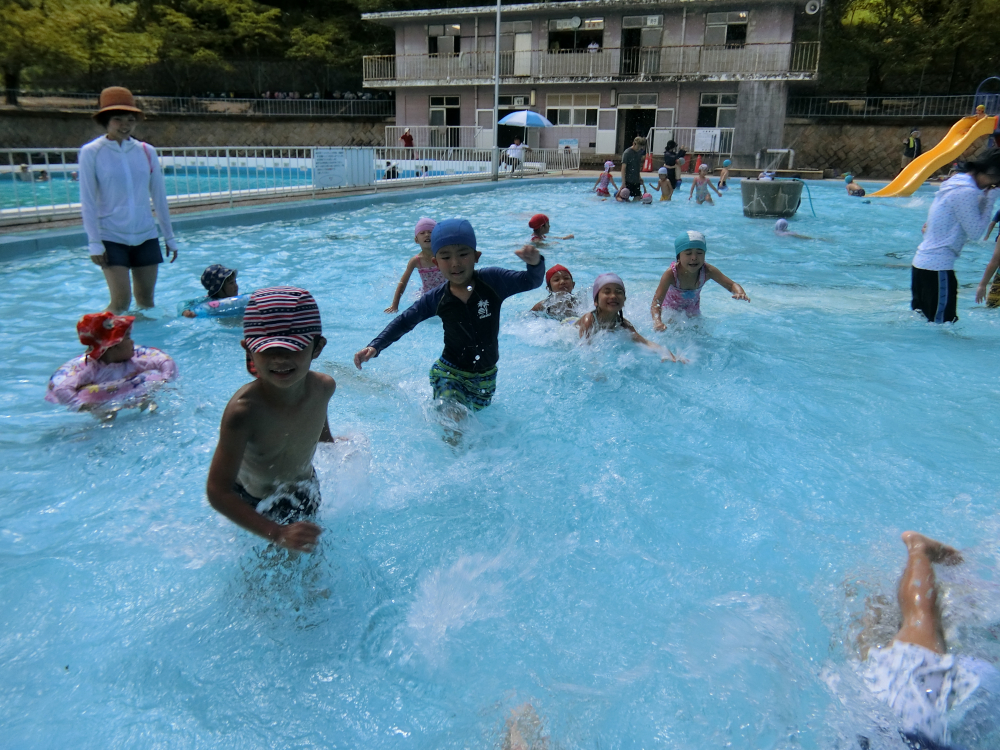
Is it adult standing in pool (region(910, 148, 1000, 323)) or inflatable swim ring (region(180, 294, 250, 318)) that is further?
inflatable swim ring (region(180, 294, 250, 318))

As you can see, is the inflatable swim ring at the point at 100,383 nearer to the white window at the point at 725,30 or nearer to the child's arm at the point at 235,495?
the child's arm at the point at 235,495

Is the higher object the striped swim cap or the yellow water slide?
the yellow water slide

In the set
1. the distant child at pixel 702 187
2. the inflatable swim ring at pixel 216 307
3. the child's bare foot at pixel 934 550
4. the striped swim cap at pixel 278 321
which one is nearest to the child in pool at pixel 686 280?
the child's bare foot at pixel 934 550

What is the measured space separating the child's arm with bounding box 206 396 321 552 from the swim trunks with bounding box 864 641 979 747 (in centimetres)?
199

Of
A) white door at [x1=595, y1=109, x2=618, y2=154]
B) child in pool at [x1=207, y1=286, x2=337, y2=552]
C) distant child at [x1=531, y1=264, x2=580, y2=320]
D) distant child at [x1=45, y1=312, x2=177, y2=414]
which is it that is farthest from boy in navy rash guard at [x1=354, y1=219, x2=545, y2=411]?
white door at [x1=595, y1=109, x2=618, y2=154]

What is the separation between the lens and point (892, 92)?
36.0 m

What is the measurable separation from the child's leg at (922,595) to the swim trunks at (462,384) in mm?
2441

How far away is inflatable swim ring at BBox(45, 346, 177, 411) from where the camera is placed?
4707 mm

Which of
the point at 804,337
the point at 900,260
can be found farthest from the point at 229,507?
the point at 900,260

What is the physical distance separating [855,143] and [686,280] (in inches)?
1124

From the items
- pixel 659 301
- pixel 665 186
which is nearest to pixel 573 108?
pixel 665 186

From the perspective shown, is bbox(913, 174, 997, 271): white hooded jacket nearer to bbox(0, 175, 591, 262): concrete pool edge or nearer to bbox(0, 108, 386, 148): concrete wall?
bbox(0, 175, 591, 262): concrete pool edge

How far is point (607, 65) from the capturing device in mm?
32219

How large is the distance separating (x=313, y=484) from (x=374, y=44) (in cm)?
4269
